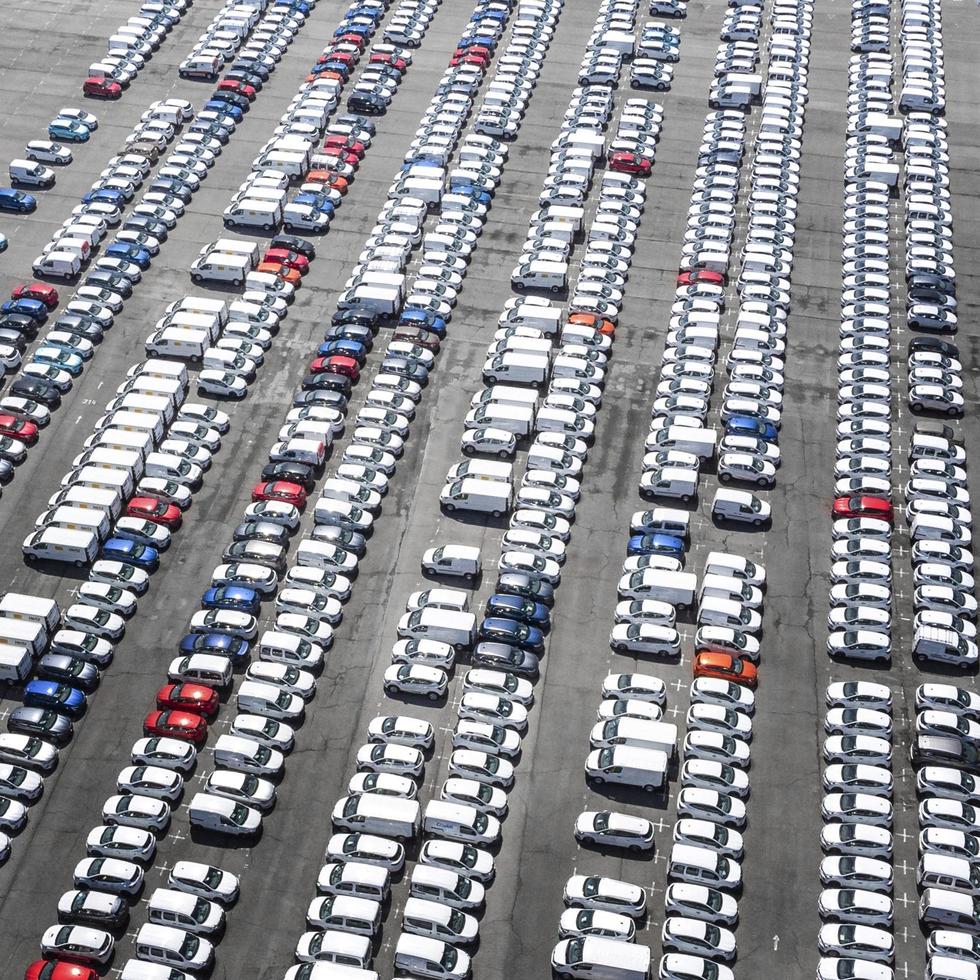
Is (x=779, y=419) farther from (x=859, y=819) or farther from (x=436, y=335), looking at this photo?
(x=859, y=819)

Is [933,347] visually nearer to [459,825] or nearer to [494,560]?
[494,560]

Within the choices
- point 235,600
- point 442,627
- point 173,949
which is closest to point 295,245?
point 235,600

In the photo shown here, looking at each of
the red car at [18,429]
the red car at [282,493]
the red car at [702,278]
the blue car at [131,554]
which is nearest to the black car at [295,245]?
the red car at [18,429]

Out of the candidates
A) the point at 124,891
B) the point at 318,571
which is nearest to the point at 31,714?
the point at 124,891

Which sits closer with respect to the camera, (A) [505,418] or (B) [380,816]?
(B) [380,816]

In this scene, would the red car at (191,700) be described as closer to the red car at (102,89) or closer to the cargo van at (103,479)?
the cargo van at (103,479)

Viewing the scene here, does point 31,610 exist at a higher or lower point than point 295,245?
lower

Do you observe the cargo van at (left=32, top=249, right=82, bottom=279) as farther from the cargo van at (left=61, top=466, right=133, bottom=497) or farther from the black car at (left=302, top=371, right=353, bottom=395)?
the cargo van at (left=61, top=466, right=133, bottom=497)
